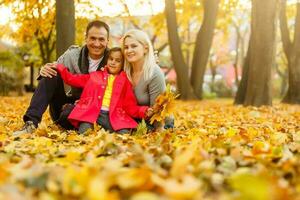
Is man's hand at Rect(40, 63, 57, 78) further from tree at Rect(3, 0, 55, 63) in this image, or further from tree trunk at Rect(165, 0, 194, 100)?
tree at Rect(3, 0, 55, 63)

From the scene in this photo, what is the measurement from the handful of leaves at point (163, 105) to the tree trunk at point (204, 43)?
12439mm

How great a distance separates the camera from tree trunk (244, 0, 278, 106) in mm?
11469

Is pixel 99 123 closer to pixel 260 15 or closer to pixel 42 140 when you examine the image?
pixel 42 140

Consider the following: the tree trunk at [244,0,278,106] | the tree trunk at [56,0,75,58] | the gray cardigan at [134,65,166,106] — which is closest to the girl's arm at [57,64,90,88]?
the gray cardigan at [134,65,166,106]

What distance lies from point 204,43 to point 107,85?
12313mm

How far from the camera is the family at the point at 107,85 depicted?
16.4 feet

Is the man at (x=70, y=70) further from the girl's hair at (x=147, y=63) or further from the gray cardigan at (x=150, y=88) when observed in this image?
the gray cardigan at (x=150, y=88)

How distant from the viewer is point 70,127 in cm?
537

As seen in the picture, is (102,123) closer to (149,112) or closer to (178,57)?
(149,112)

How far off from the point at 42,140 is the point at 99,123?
45.4 inches

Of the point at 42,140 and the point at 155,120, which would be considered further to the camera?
the point at 155,120

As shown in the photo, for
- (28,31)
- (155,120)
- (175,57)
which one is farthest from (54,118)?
(28,31)

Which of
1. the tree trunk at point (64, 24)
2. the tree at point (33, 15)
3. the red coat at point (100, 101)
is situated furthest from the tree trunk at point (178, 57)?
the red coat at point (100, 101)

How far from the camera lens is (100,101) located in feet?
16.5
